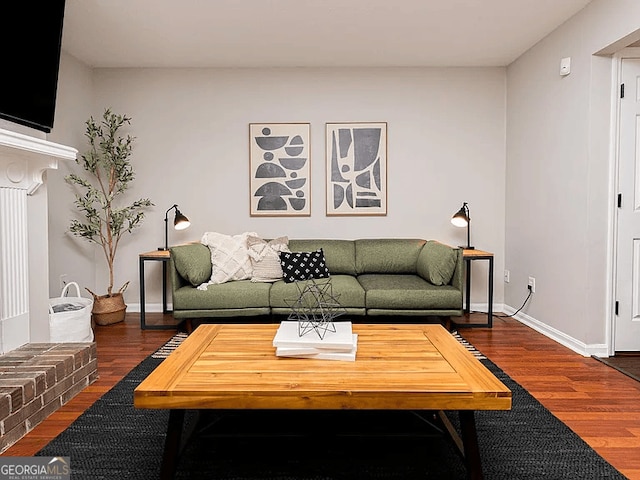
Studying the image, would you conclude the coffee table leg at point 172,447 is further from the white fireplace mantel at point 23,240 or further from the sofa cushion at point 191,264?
the sofa cushion at point 191,264

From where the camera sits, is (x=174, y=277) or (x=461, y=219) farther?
(x=461, y=219)

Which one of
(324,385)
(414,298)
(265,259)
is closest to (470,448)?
(324,385)

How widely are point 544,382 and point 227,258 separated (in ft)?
8.53

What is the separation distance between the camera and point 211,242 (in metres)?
4.51

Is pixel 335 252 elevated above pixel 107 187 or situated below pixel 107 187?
below

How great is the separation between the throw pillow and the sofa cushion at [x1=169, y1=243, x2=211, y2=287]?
394 mm

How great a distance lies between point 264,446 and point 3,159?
197cm

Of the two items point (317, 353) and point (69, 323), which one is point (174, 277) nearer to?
point (69, 323)

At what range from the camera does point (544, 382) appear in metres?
3.03

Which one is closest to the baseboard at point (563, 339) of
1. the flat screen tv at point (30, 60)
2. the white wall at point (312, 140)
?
the white wall at point (312, 140)

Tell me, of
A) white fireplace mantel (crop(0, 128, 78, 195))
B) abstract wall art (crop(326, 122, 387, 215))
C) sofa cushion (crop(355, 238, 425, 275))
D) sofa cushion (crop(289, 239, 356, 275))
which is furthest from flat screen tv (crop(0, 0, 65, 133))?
sofa cushion (crop(355, 238, 425, 275))

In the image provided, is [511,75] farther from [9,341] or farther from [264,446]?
[9,341]

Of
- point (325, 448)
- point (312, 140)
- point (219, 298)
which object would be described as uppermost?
point (312, 140)

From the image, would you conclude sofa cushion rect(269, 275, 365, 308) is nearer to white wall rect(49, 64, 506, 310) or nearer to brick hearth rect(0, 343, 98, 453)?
white wall rect(49, 64, 506, 310)
